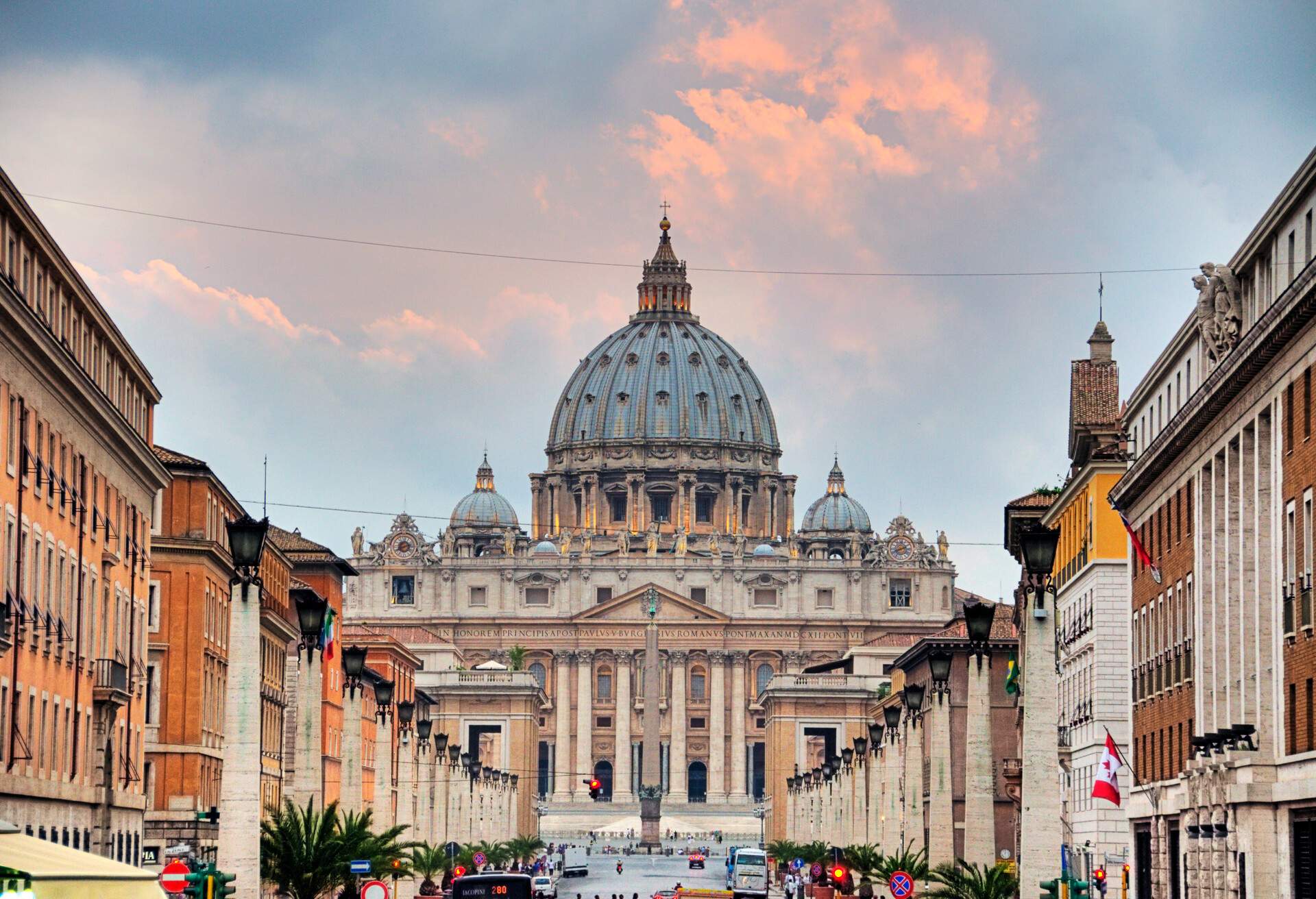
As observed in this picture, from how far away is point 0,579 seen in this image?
149 feet

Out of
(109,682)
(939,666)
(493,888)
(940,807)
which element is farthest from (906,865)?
(109,682)

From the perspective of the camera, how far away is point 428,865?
80812 mm

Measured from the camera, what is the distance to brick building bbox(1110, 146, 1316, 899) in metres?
40.1

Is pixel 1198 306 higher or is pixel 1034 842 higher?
pixel 1198 306

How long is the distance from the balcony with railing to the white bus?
31.9 metres

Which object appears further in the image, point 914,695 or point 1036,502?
point 1036,502

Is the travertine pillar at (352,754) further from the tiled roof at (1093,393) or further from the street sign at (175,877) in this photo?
the tiled roof at (1093,393)

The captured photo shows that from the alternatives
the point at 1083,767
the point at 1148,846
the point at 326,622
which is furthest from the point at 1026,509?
the point at 1148,846

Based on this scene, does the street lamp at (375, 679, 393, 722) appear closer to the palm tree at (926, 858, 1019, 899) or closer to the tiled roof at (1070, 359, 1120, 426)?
the palm tree at (926, 858, 1019, 899)

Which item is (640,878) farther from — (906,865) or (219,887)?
(219,887)

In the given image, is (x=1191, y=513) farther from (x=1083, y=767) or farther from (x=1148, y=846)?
(x=1083, y=767)

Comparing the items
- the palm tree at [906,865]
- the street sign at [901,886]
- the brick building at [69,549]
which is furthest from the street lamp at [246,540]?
the palm tree at [906,865]

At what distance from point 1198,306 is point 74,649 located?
23.1 m

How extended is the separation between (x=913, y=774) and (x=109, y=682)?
20.2 metres
